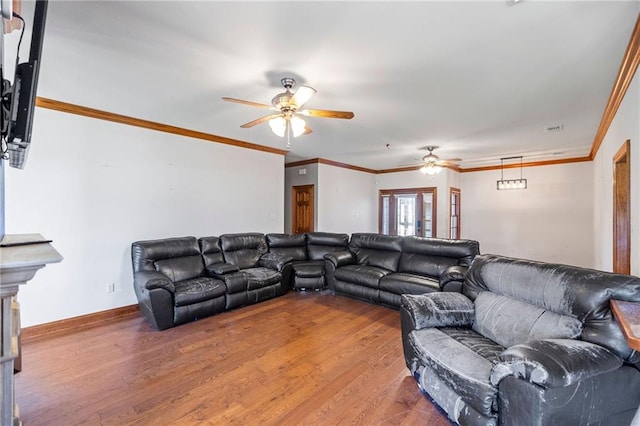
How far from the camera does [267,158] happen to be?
19.1 ft

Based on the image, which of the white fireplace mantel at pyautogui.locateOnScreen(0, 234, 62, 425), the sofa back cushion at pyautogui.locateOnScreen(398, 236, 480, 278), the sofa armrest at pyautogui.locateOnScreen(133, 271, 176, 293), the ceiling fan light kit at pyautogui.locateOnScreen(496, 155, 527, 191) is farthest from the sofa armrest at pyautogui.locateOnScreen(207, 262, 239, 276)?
the ceiling fan light kit at pyautogui.locateOnScreen(496, 155, 527, 191)

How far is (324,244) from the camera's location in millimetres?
5594

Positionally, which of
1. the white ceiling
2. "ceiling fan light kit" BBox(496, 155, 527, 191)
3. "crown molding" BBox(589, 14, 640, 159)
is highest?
the white ceiling

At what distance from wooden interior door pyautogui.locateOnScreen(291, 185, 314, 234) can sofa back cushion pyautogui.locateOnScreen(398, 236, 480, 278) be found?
9.66 feet

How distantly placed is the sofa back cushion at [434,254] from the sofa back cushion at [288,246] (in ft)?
6.17

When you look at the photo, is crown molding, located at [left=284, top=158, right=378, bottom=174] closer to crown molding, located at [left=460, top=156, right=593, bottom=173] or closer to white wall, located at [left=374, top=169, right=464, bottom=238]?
white wall, located at [left=374, top=169, right=464, bottom=238]

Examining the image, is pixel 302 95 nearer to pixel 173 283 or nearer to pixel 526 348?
pixel 526 348

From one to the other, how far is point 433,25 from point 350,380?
8.82ft

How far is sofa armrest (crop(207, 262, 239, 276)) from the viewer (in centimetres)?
410

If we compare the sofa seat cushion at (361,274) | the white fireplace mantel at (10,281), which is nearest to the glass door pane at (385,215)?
the sofa seat cushion at (361,274)

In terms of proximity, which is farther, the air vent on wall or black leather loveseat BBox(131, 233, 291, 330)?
the air vent on wall

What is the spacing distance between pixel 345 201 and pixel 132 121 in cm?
504

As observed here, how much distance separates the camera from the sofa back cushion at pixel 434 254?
13.1 ft

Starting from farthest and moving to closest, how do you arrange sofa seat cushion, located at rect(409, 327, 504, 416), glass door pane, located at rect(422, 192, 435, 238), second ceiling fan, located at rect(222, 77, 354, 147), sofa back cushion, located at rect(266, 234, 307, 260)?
glass door pane, located at rect(422, 192, 435, 238) < sofa back cushion, located at rect(266, 234, 307, 260) < second ceiling fan, located at rect(222, 77, 354, 147) < sofa seat cushion, located at rect(409, 327, 504, 416)
